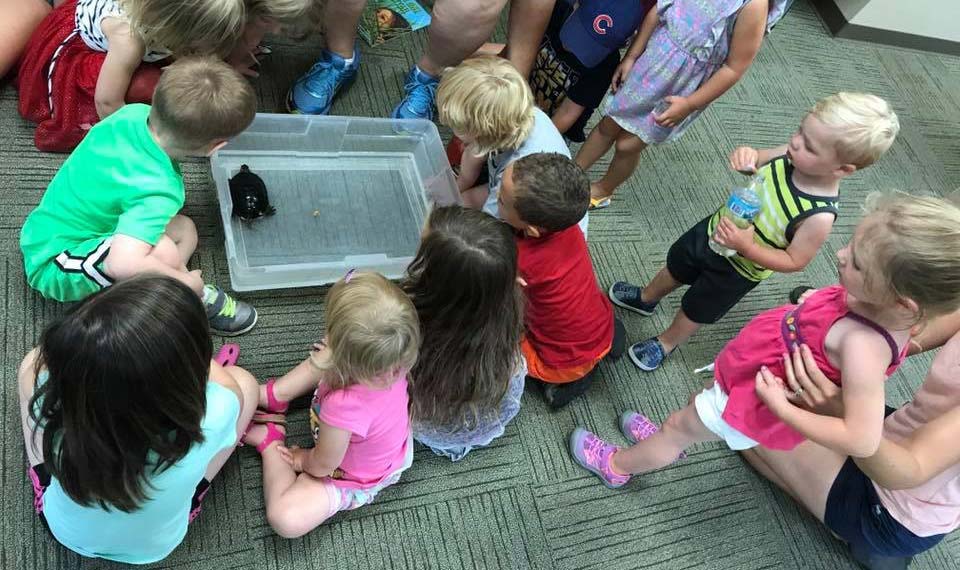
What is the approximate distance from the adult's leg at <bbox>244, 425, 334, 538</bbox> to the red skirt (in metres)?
0.89

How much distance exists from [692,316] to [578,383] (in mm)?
320

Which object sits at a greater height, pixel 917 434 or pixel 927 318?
pixel 927 318

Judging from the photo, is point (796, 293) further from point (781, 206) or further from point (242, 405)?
point (242, 405)

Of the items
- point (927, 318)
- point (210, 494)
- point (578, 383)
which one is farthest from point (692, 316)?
point (210, 494)

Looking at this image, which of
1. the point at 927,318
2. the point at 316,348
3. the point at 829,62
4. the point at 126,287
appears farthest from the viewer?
the point at 829,62

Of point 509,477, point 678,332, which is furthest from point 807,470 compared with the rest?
point 509,477

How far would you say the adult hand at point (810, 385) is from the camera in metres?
0.99

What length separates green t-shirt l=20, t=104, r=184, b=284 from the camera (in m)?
1.15

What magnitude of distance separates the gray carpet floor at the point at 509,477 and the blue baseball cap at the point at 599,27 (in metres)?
0.46

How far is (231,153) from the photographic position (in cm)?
156

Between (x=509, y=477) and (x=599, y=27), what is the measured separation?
1078 millimetres

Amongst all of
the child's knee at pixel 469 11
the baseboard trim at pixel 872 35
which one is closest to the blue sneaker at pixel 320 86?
the child's knee at pixel 469 11

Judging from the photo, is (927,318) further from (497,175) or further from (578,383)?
(497,175)

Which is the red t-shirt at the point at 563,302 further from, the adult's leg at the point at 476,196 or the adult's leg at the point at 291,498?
the adult's leg at the point at 291,498
